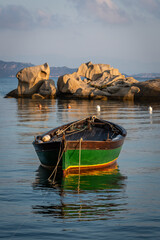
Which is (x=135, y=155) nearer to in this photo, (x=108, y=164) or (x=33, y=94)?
(x=108, y=164)

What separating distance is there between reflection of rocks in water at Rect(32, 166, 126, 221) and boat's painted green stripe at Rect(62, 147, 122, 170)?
18.3 inches

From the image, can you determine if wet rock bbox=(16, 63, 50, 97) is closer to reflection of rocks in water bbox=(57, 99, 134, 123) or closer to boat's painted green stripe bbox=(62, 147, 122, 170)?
reflection of rocks in water bbox=(57, 99, 134, 123)

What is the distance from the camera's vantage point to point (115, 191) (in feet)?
46.4

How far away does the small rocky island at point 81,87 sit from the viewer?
7306cm

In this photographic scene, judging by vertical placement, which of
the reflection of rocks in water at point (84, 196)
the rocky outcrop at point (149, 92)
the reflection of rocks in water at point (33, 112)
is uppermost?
the rocky outcrop at point (149, 92)

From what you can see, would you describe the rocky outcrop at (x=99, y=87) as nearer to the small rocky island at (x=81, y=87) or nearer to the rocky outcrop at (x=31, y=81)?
the small rocky island at (x=81, y=87)

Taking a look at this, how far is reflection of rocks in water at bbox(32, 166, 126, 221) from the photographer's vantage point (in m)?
11.8

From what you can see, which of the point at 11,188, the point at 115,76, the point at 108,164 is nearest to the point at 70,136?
the point at 108,164

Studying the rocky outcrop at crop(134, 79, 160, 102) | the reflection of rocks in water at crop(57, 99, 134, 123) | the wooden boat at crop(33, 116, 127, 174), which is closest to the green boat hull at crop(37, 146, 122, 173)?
the wooden boat at crop(33, 116, 127, 174)

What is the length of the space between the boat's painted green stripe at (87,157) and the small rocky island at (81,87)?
5642cm

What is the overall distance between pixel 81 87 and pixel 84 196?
64531 millimetres

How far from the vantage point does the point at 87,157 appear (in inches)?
645

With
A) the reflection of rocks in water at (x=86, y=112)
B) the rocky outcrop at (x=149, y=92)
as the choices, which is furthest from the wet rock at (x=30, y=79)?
the reflection of rocks in water at (x=86, y=112)

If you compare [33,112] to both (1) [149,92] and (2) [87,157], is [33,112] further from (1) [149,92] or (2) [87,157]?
(2) [87,157]
